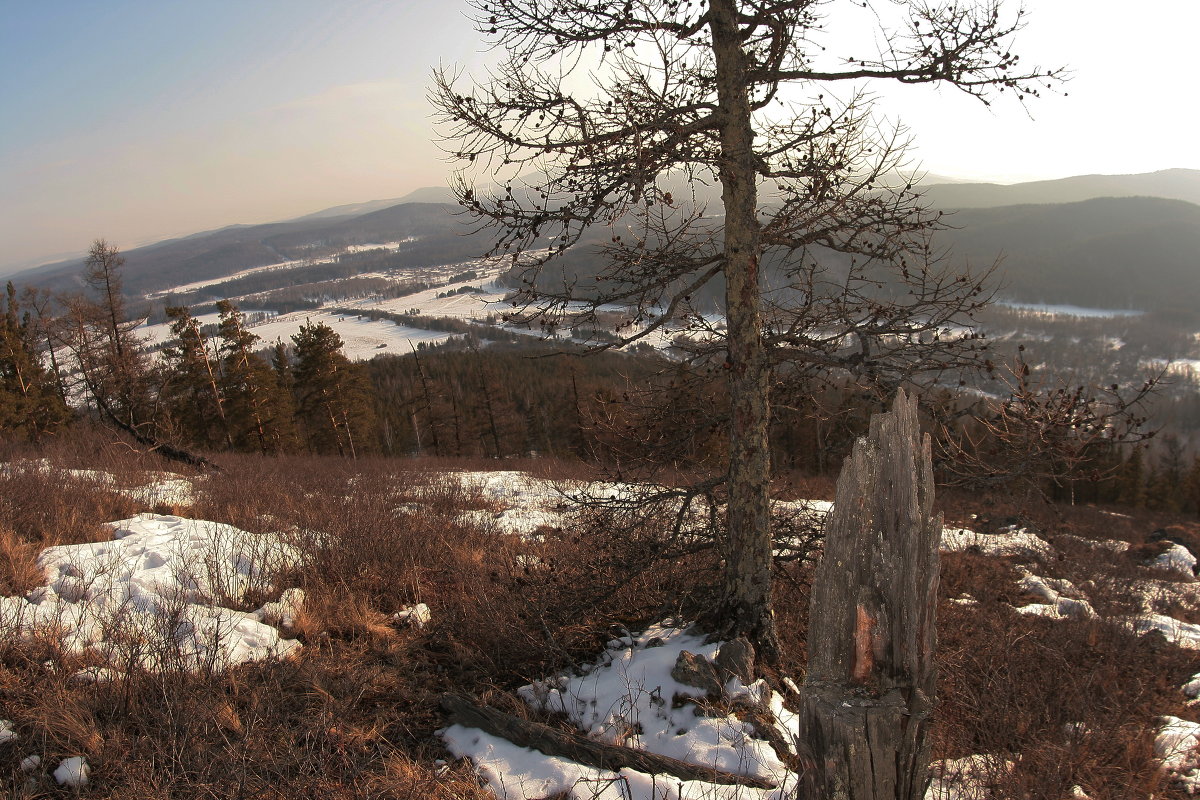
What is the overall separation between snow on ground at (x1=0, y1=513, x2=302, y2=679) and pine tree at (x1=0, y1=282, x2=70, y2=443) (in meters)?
24.0

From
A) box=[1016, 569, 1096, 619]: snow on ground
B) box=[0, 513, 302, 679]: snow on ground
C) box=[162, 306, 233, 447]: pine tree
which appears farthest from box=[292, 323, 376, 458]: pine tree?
box=[1016, 569, 1096, 619]: snow on ground

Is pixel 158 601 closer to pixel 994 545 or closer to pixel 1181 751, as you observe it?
pixel 1181 751

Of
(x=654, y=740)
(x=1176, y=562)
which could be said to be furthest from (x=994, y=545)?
(x=654, y=740)

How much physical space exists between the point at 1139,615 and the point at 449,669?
10242mm

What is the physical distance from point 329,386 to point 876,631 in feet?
108

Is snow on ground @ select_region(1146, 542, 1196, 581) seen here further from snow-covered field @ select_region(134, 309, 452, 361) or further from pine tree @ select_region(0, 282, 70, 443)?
snow-covered field @ select_region(134, 309, 452, 361)

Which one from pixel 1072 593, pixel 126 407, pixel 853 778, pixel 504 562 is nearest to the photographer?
pixel 853 778

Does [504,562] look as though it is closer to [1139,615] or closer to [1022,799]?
[1022,799]

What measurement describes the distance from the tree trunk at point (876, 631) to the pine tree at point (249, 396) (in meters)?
30.1

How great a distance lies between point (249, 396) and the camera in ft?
97.7

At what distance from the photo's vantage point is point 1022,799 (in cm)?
297

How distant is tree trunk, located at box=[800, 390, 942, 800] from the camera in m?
2.03

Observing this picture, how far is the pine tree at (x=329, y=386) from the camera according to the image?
30234 mm

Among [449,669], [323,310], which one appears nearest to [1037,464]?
[449,669]
